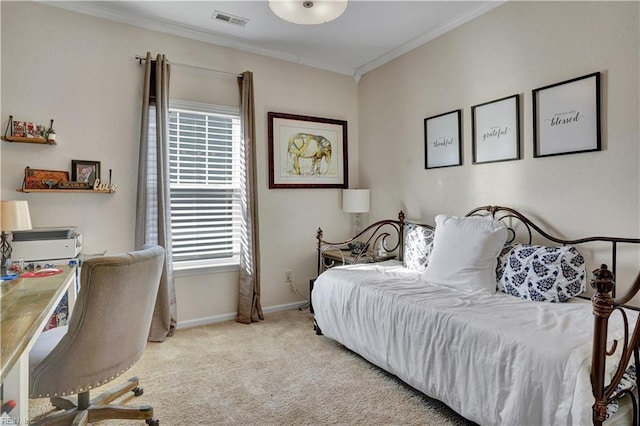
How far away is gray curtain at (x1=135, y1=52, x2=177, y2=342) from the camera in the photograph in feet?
9.73

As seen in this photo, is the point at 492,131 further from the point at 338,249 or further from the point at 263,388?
the point at 263,388

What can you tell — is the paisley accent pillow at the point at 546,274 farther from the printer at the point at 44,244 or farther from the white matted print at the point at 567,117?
the printer at the point at 44,244

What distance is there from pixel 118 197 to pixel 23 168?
0.63 meters

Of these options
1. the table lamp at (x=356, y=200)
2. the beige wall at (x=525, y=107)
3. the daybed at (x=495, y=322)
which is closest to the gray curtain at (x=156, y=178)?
the daybed at (x=495, y=322)

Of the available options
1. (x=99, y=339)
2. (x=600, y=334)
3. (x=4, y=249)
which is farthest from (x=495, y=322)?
(x=4, y=249)

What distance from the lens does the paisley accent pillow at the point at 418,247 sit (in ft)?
9.60

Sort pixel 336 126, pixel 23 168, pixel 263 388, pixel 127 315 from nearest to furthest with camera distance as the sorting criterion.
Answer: pixel 127 315 < pixel 263 388 < pixel 23 168 < pixel 336 126

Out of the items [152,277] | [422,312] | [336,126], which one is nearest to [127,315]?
[152,277]

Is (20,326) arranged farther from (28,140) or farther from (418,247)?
(418,247)

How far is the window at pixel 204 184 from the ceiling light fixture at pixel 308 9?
1.52 meters

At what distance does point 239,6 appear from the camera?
2824 millimetres

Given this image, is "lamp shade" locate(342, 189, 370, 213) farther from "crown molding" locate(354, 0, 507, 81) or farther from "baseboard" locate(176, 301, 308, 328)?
"crown molding" locate(354, 0, 507, 81)

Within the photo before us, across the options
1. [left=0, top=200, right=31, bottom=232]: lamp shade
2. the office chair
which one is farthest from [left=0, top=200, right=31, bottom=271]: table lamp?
the office chair

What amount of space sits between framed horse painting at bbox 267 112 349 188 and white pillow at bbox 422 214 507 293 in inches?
69.6
